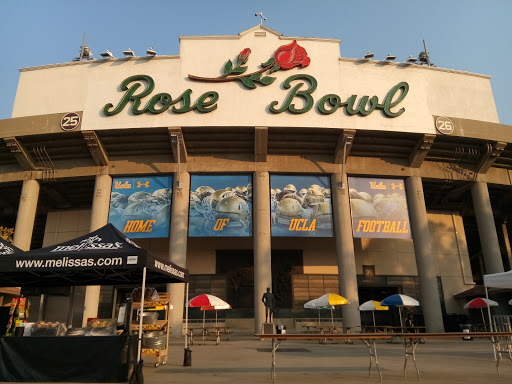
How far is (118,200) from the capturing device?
2525cm

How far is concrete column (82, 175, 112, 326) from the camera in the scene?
77.4ft

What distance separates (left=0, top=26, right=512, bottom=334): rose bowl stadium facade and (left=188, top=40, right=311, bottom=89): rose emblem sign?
0.31 feet

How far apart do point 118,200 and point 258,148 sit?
9877mm

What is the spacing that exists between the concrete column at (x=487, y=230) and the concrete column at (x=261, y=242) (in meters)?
15.2

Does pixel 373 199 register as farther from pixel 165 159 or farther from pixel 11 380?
pixel 11 380

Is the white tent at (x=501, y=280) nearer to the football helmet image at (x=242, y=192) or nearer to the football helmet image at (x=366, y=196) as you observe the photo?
the football helmet image at (x=366, y=196)

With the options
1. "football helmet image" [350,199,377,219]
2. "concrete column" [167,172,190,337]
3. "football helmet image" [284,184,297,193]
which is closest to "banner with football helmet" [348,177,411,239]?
"football helmet image" [350,199,377,219]

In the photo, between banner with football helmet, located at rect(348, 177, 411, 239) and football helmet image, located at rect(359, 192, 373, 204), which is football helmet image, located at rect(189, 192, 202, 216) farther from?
football helmet image, located at rect(359, 192, 373, 204)

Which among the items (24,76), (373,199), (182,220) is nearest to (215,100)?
(182,220)

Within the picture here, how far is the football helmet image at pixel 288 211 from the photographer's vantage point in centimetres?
2456

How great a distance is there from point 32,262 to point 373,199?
2149cm

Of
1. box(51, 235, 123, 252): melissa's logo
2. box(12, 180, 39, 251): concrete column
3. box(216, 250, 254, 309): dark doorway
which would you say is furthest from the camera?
box(216, 250, 254, 309): dark doorway

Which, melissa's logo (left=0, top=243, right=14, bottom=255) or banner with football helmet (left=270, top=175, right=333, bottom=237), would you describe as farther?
banner with football helmet (left=270, top=175, right=333, bottom=237)

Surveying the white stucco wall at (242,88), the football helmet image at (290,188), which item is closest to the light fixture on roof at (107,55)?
the white stucco wall at (242,88)
